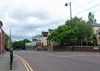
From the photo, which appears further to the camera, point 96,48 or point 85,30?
point 85,30

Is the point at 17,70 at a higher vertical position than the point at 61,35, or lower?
lower

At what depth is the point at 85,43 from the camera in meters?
104

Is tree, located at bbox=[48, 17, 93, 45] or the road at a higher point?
tree, located at bbox=[48, 17, 93, 45]

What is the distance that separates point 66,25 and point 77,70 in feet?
283

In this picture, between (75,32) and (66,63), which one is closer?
(66,63)

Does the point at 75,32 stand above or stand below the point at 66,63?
above

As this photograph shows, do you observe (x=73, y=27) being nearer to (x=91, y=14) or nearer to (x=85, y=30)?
(x=85, y=30)

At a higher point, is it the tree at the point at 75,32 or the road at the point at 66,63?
the tree at the point at 75,32

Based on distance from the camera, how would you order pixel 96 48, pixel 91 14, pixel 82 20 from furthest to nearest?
pixel 91 14 → pixel 82 20 → pixel 96 48

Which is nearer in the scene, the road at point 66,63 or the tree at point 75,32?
the road at point 66,63

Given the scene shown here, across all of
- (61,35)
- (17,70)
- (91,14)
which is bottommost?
(17,70)

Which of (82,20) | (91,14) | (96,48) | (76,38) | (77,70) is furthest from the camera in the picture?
(91,14)

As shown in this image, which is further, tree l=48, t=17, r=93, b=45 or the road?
tree l=48, t=17, r=93, b=45

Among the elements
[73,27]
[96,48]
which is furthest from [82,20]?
[96,48]
